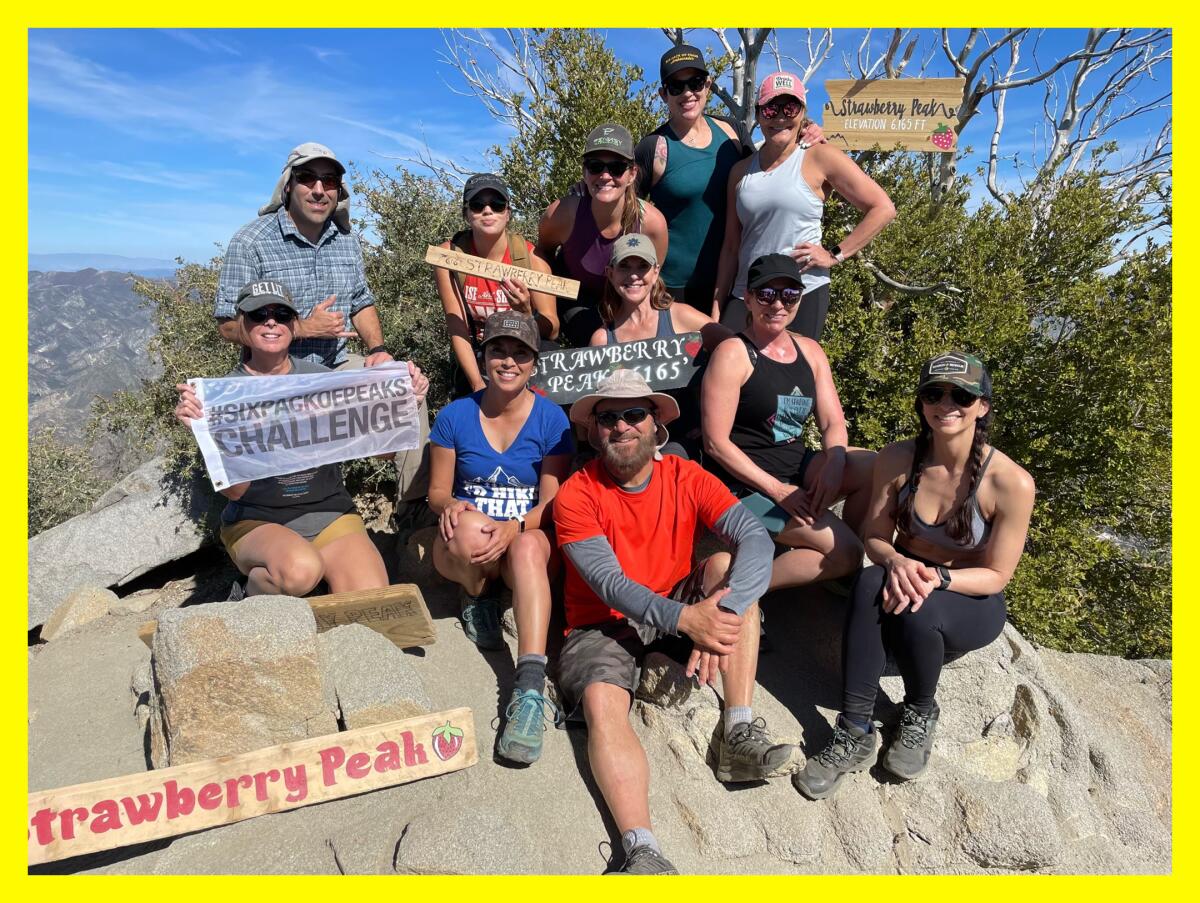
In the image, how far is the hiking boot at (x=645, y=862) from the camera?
3166mm

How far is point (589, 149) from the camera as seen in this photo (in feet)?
15.3

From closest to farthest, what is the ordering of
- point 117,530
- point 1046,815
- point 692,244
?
point 1046,815
point 692,244
point 117,530

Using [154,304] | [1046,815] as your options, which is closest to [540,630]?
[1046,815]

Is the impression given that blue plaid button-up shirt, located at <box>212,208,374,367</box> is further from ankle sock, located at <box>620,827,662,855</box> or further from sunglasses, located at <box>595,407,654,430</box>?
ankle sock, located at <box>620,827,662,855</box>

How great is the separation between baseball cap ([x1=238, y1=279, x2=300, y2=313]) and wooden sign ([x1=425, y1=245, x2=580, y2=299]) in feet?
3.19

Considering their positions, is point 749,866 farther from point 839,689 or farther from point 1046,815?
point 1046,815

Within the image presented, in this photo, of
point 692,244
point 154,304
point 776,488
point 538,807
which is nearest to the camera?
point 538,807

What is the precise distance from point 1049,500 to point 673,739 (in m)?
5.19

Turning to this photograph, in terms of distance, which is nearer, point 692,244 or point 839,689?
point 839,689

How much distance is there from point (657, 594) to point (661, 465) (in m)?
0.72

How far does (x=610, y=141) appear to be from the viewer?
459 centimetres

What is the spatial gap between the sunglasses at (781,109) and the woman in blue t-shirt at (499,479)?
6.96ft

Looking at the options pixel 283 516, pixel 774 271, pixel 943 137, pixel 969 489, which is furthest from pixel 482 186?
pixel 943 137

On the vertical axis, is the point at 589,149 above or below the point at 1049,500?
above
